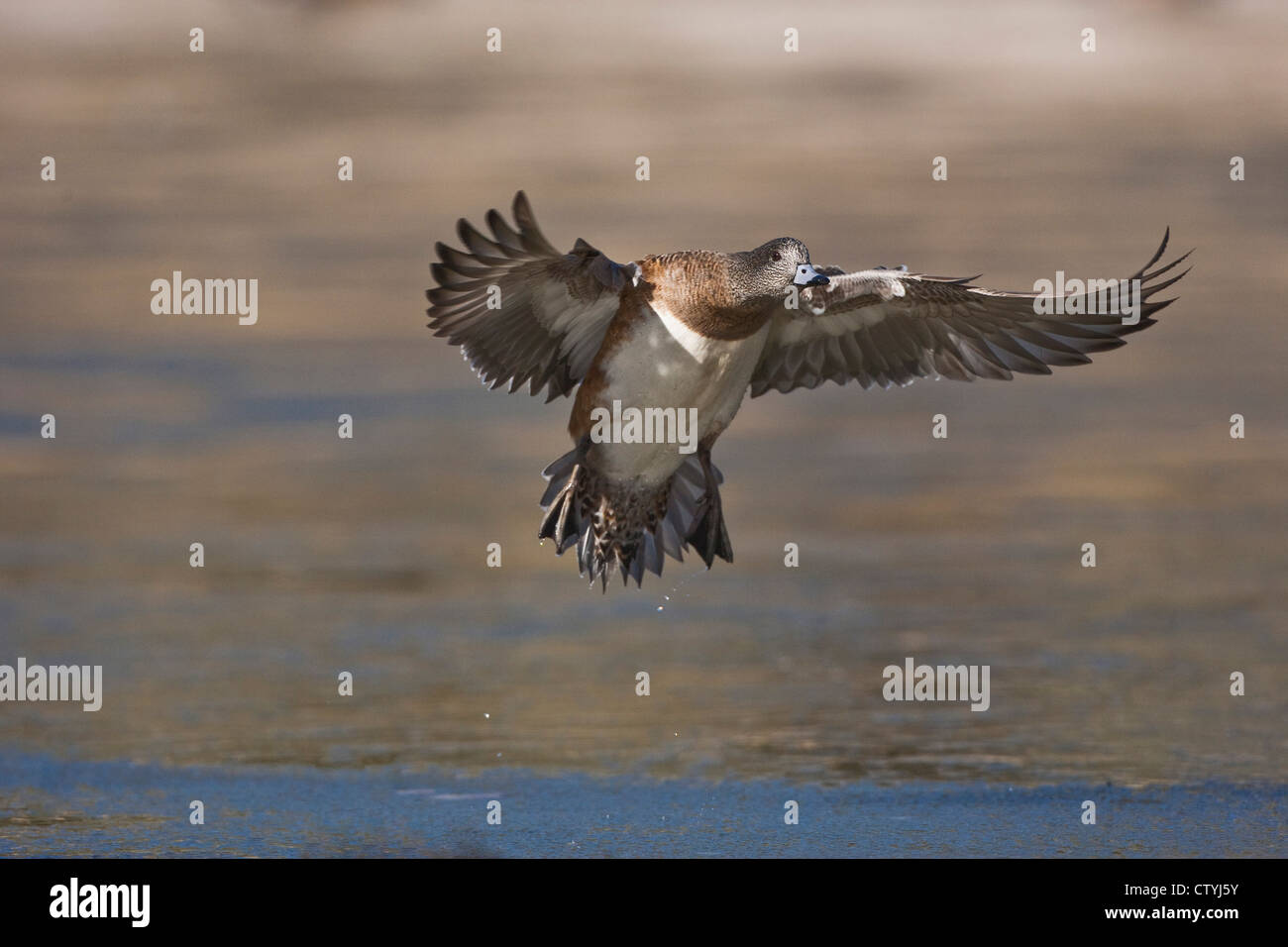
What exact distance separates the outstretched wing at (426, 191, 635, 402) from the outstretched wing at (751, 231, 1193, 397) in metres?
0.90

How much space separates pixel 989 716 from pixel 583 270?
133 inches

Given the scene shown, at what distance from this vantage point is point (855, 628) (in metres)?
10.3

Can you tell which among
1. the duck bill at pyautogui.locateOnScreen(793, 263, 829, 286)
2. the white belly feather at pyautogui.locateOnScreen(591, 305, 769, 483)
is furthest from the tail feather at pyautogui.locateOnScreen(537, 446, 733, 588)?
the duck bill at pyautogui.locateOnScreen(793, 263, 829, 286)

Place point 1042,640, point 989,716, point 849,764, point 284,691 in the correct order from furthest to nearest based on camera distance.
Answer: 1. point 1042,640
2. point 284,691
3. point 989,716
4. point 849,764

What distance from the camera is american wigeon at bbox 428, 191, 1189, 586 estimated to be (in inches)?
260

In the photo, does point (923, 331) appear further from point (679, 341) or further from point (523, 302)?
point (523, 302)

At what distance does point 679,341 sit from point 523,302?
2.12ft

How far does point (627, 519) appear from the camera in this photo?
7.30 meters

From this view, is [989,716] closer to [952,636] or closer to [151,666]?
[952,636]

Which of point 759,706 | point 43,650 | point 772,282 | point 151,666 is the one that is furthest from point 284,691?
point 772,282

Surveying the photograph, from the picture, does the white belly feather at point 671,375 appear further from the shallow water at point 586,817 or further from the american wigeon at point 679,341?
the shallow water at point 586,817

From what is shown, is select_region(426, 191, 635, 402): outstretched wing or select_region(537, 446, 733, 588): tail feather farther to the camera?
select_region(537, 446, 733, 588): tail feather

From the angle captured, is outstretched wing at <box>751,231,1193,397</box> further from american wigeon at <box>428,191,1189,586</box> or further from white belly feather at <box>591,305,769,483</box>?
white belly feather at <box>591,305,769,483</box>

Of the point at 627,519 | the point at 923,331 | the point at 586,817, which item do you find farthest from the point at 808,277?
the point at 586,817
